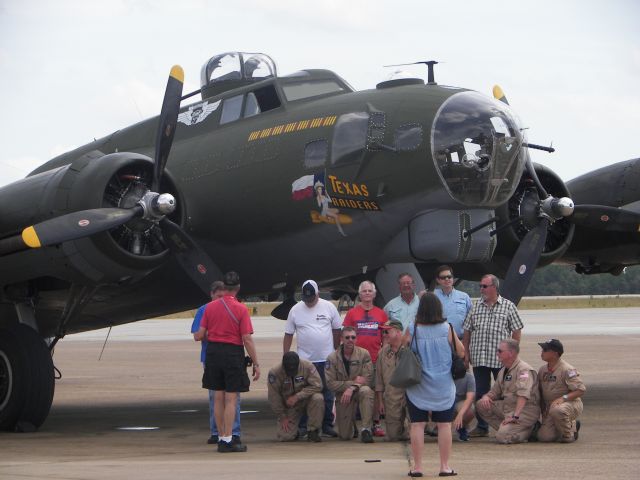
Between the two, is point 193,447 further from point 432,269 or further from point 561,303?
point 561,303

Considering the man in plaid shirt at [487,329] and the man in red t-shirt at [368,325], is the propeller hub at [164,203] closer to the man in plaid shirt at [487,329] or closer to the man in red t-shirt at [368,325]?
the man in red t-shirt at [368,325]

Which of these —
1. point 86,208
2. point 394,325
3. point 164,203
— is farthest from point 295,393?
point 86,208

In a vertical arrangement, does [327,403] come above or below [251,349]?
below

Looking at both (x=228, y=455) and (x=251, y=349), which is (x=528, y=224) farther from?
(x=228, y=455)

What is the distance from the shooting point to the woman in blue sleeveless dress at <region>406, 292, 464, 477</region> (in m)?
10.2

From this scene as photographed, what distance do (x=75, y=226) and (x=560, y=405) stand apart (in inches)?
234

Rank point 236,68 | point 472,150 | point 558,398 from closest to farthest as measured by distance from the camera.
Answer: point 558,398
point 472,150
point 236,68

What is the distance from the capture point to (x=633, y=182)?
1859 cm

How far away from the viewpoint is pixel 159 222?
14.8m

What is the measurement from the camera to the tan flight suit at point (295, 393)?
42.8 feet

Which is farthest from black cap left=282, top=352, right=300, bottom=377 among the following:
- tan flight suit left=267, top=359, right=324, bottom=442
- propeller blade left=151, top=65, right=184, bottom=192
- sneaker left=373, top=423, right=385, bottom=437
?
propeller blade left=151, top=65, right=184, bottom=192

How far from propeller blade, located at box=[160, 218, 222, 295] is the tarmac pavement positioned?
6.32 feet

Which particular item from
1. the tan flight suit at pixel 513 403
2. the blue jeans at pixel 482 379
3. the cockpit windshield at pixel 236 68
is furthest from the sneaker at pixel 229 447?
the cockpit windshield at pixel 236 68

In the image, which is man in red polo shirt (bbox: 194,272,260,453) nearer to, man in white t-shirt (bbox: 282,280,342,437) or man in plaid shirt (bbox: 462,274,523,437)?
man in white t-shirt (bbox: 282,280,342,437)
